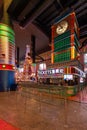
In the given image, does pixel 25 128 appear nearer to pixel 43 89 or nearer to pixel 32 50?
pixel 43 89

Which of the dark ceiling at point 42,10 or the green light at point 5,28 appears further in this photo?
the dark ceiling at point 42,10

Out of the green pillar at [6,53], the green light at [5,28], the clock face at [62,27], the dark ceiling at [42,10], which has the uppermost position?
the dark ceiling at [42,10]

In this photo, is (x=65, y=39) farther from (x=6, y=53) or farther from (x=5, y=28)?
(x=6, y=53)

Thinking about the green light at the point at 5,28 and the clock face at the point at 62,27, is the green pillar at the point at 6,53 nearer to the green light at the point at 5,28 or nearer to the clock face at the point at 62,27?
the green light at the point at 5,28

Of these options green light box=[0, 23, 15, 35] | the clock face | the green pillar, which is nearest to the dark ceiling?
the clock face

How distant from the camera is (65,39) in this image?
16.6 meters

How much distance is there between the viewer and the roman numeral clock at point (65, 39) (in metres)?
15.8

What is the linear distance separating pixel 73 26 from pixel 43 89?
886 centimetres

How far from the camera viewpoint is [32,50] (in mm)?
24000

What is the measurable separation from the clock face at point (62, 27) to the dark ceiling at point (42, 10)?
3.22ft

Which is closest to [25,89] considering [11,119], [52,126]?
[11,119]

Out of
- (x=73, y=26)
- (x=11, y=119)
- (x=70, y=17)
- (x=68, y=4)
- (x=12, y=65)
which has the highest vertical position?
(x=68, y=4)

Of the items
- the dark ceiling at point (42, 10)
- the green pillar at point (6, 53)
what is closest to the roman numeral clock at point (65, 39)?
the dark ceiling at point (42, 10)

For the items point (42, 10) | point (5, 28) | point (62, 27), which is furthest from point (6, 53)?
point (62, 27)
